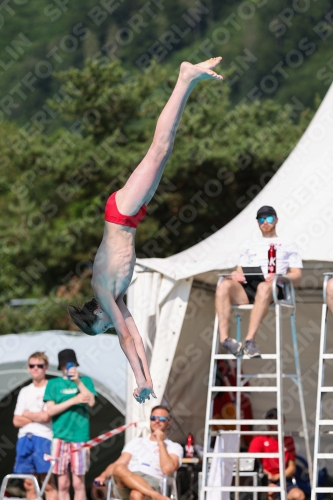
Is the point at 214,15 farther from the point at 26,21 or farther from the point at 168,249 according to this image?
the point at 168,249

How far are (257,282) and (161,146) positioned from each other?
3.51 m

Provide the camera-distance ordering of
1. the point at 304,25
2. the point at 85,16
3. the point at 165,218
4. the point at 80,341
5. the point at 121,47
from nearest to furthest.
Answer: the point at 80,341 < the point at 165,218 < the point at 304,25 < the point at 121,47 < the point at 85,16

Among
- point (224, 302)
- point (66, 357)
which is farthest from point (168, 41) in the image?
point (224, 302)

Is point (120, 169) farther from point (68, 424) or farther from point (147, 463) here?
point (147, 463)

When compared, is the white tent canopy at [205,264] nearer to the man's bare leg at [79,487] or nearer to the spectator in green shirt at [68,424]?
the spectator in green shirt at [68,424]

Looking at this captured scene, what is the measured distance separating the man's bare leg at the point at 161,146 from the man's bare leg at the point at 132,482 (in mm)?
3909

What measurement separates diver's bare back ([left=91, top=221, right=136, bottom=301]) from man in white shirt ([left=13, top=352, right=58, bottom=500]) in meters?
4.12

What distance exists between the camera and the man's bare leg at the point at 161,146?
15.5 feet

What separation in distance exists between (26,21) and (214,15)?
13240 millimetres

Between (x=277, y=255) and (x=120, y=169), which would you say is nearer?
(x=277, y=255)

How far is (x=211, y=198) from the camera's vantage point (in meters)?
24.3

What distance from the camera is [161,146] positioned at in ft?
15.7

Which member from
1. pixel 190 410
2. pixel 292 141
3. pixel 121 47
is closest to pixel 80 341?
pixel 190 410

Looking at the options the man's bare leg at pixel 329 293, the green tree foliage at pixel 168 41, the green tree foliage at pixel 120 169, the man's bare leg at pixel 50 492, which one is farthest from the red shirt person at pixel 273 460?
the green tree foliage at pixel 168 41
